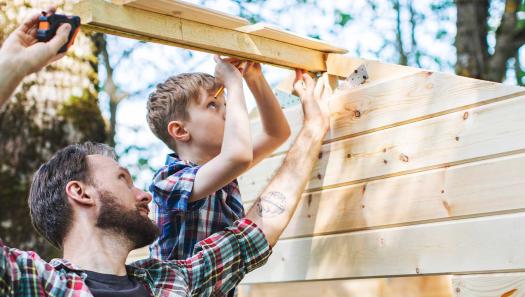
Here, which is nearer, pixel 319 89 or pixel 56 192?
pixel 56 192

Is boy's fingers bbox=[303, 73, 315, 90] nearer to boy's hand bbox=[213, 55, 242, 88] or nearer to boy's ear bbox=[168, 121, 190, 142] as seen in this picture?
boy's hand bbox=[213, 55, 242, 88]

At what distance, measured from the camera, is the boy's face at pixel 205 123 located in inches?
99.8

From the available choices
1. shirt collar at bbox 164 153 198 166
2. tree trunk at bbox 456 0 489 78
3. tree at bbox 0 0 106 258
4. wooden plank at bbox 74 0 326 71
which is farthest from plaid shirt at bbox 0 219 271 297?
tree trunk at bbox 456 0 489 78

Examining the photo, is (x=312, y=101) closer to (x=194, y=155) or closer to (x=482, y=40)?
(x=194, y=155)

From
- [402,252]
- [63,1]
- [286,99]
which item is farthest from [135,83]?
[402,252]

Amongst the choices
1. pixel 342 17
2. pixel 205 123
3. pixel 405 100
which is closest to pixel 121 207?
pixel 205 123

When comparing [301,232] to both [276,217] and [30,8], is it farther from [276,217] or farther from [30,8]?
[30,8]

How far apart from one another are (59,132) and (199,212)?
266cm

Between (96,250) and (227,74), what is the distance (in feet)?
2.49

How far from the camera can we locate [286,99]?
307 cm

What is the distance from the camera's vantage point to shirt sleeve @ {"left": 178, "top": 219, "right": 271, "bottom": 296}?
228cm

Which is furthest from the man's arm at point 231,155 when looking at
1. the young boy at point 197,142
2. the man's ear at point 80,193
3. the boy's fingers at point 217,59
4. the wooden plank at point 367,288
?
the wooden plank at point 367,288

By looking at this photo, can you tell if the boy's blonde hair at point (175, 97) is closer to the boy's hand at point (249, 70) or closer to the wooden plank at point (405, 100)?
the boy's hand at point (249, 70)

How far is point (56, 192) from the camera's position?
220 cm
